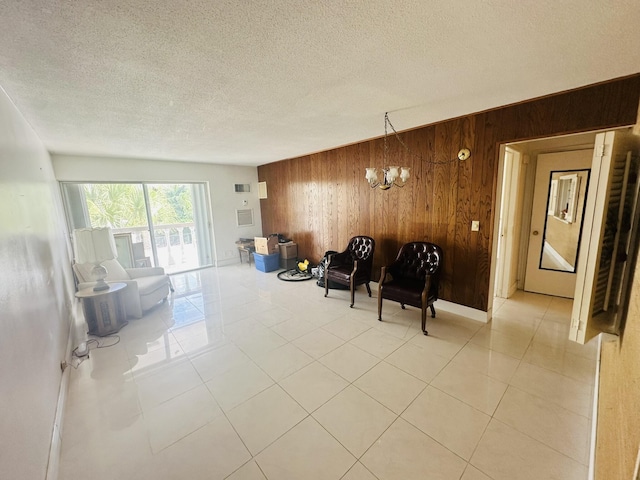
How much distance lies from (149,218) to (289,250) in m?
2.89

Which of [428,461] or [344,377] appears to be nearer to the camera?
[428,461]

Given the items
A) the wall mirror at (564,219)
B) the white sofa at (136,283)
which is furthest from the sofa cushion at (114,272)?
the wall mirror at (564,219)

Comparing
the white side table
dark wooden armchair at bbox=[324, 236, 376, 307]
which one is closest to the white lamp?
the white side table

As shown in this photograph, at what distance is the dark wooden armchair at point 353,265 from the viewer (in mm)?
3699

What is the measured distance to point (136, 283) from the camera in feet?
11.4

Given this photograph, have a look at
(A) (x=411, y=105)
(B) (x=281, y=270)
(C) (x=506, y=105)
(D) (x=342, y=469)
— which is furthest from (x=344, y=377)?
(B) (x=281, y=270)

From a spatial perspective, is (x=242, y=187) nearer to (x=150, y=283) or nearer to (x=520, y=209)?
(x=150, y=283)

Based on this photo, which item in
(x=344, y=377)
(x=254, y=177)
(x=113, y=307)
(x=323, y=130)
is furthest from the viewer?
(x=254, y=177)

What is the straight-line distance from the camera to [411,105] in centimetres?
254

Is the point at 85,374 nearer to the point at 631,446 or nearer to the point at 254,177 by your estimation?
the point at 631,446

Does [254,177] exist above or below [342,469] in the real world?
above

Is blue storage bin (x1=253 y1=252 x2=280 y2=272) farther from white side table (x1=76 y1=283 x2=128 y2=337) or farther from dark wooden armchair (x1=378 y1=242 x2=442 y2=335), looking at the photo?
dark wooden armchair (x1=378 y1=242 x2=442 y2=335)

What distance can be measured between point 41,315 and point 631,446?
10.0 ft

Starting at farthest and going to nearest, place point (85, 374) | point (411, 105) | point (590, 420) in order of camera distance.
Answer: point (411, 105), point (85, 374), point (590, 420)
